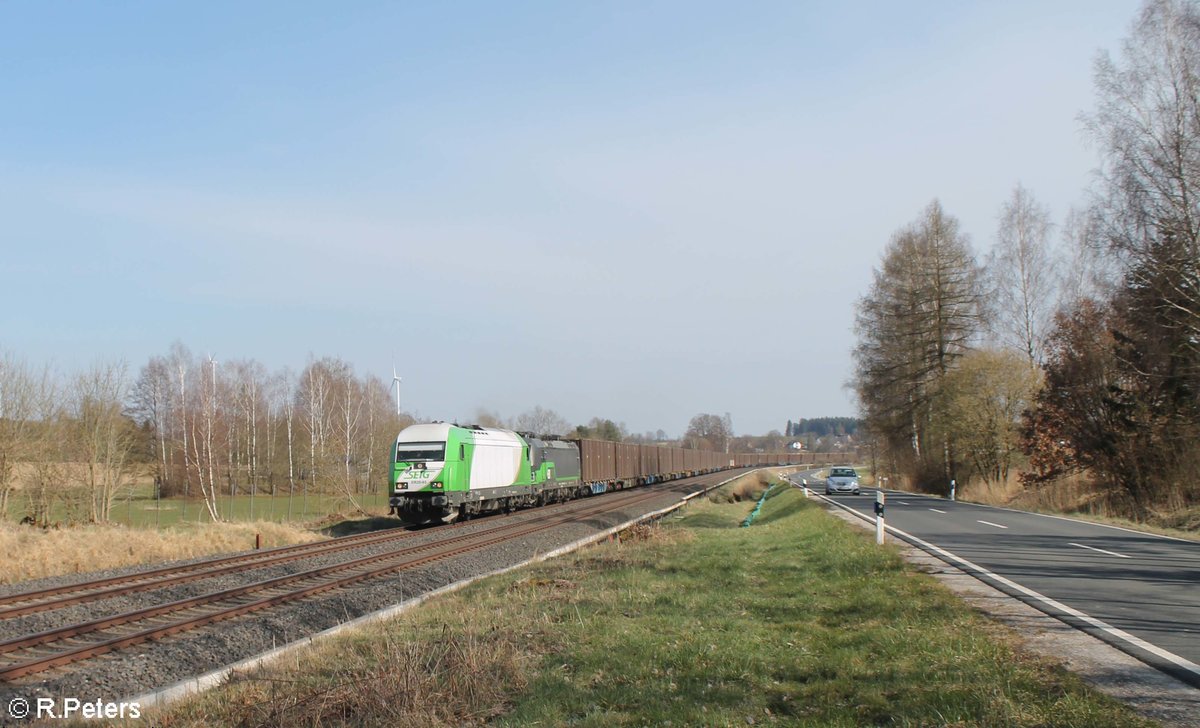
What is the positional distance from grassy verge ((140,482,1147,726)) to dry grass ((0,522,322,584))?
10917 mm

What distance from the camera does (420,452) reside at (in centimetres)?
2672

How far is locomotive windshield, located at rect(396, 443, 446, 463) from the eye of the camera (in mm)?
26469

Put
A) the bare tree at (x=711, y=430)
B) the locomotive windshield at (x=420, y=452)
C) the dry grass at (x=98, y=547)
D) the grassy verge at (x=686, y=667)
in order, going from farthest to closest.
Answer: the bare tree at (x=711, y=430) < the locomotive windshield at (x=420, y=452) < the dry grass at (x=98, y=547) < the grassy verge at (x=686, y=667)

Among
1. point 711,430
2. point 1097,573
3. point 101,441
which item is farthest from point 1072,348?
point 711,430

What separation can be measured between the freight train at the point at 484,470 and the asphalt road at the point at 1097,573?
13557 mm

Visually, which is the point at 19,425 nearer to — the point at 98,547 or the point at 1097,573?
the point at 98,547

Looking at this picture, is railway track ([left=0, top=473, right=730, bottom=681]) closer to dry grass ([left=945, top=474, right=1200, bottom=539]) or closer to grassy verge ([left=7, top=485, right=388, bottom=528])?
grassy verge ([left=7, top=485, right=388, bottom=528])

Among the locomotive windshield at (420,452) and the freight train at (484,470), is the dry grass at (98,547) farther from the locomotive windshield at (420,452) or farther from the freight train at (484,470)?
the locomotive windshield at (420,452)

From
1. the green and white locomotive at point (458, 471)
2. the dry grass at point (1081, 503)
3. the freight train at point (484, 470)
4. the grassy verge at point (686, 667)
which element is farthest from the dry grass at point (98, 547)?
the dry grass at point (1081, 503)

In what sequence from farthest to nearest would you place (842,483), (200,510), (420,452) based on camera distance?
(200,510) → (842,483) → (420,452)

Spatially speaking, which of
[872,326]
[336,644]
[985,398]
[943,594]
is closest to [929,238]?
[872,326]

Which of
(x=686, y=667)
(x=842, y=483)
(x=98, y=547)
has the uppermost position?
(x=686, y=667)

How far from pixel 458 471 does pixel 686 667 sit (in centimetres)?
2093

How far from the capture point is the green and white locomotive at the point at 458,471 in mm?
26359
